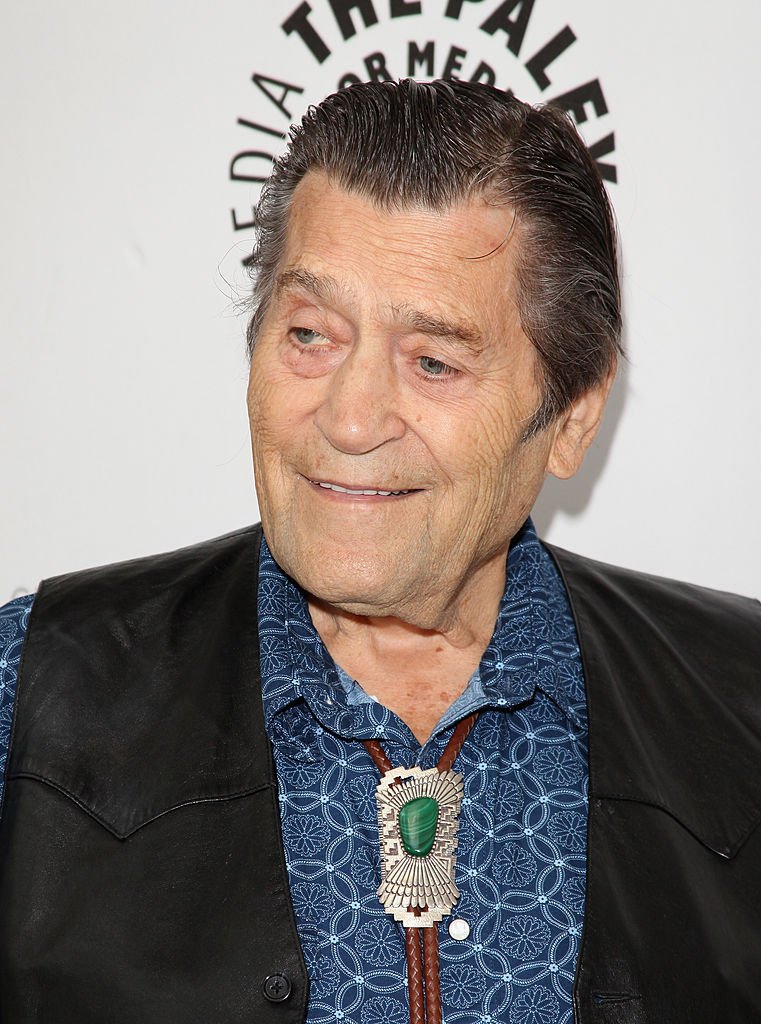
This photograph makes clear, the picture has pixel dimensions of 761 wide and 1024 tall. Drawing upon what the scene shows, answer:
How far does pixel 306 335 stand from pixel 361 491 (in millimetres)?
200

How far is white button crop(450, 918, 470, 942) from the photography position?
1.41 m

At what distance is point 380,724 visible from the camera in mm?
1508

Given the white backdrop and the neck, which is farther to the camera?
the white backdrop

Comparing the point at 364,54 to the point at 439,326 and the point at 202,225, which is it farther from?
the point at 439,326

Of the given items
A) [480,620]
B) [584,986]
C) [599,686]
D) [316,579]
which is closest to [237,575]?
[316,579]

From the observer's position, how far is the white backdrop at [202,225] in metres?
1.97

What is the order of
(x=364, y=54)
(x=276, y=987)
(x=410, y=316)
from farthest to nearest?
(x=364, y=54) → (x=410, y=316) → (x=276, y=987)

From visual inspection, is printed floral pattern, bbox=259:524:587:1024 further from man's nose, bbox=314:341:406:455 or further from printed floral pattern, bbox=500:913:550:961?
man's nose, bbox=314:341:406:455

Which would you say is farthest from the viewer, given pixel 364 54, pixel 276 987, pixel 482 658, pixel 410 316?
pixel 364 54

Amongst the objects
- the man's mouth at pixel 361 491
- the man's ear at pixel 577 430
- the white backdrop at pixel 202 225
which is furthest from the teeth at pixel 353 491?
the white backdrop at pixel 202 225

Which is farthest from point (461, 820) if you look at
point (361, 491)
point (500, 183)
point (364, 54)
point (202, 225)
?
point (364, 54)

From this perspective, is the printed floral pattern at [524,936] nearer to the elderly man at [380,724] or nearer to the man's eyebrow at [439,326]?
the elderly man at [380,724]

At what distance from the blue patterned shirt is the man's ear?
250 mm

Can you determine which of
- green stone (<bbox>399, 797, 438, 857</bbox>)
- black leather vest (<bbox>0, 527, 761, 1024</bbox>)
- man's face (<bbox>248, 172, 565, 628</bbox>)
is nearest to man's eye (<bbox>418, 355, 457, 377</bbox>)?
man's face (<bbox>248, 172, 565, 628</bbox>)
